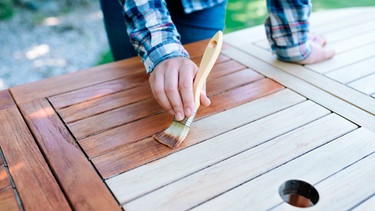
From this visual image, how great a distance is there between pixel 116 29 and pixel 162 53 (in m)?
0.54

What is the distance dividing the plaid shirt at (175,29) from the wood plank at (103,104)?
0.09 meters

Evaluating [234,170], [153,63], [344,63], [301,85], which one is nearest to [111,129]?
[153,63]

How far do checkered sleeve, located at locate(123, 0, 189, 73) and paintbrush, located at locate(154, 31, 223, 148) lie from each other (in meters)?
0.12

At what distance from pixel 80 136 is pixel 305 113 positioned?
0.50 meters

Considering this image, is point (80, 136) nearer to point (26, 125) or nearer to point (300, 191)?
point (26, 125)

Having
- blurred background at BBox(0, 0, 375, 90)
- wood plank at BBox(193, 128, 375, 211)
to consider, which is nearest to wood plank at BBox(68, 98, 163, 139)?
wood plank at BBox(193, 128, 375, 211)

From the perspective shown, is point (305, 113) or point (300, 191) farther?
point (305, 113)

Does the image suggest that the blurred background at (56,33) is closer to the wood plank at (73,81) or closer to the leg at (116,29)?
the leg at (116,29)

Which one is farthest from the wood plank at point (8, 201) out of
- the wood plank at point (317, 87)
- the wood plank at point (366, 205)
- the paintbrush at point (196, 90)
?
the wood plank at point (317, 87)

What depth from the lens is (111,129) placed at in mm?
799

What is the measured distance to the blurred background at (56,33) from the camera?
2.85 metres

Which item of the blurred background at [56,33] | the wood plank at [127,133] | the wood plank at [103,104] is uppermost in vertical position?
the wood plank at [127,133]

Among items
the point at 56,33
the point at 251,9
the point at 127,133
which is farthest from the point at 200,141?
the point at 251,9

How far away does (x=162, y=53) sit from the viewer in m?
0.84
